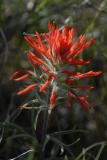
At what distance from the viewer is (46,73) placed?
152 cm

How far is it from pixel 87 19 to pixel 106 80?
450 millimetres

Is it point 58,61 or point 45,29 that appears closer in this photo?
point 58,61

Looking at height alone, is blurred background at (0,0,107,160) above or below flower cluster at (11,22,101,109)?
below

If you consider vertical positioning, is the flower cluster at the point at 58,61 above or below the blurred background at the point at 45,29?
above

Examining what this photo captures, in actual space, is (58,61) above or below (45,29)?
above

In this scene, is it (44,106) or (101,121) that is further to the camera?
(101,121)

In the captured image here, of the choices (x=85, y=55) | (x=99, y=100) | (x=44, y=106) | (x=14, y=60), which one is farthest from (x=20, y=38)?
(x=44, y=106)

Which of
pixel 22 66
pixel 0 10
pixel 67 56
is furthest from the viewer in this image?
pixel 22 66

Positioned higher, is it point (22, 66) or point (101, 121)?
point (22, 66)

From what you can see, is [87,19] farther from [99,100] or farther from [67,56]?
[67,56]

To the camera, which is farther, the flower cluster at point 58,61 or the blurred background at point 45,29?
the blurred background at point 45,29

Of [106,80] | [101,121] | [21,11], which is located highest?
[21,11]

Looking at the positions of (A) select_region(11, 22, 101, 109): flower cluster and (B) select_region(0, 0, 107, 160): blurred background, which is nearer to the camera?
(A) select_region(11, 22, 101, 109): flower cluster

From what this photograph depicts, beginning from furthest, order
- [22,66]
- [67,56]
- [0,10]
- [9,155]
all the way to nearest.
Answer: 1. [22,66]
2. [0,10]
3. [9,155]
4. [67,56]
